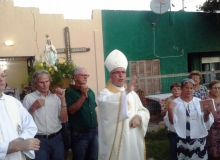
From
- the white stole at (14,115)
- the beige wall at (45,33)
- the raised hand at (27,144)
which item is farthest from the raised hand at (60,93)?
the beige wall at (45,33)

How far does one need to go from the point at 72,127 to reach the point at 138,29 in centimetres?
688

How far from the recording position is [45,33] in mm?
8930

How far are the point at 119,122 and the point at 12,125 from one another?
3.99 feet

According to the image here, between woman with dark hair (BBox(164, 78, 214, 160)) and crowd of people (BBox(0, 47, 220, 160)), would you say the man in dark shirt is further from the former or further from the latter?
woman with dark hair (BBox(164, 78, 214, 160))

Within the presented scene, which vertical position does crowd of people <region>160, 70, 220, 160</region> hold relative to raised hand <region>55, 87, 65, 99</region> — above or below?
below

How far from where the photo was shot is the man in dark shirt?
152 inches

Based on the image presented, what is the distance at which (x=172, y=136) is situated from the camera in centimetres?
433

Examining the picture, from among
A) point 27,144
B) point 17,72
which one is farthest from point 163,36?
point 27,144

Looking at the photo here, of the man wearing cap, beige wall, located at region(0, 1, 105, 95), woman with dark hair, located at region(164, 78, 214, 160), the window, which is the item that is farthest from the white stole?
the window

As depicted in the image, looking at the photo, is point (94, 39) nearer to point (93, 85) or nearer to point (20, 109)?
point (93, 85)

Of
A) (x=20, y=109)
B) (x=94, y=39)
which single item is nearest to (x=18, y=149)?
(x=20, y=109)

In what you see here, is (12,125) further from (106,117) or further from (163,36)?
(163,36)

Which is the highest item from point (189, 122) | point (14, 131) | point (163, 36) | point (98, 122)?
point (163, 36)

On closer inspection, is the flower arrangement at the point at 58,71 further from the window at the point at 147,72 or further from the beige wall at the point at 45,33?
the window at the point at 147,72
